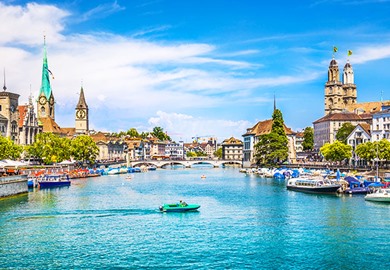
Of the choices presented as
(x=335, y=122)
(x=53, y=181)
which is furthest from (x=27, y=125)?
(x=335, y=122)

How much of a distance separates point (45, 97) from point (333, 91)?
104541 mm

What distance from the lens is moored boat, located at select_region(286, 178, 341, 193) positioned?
236 feet

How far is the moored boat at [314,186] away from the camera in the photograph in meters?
72.1

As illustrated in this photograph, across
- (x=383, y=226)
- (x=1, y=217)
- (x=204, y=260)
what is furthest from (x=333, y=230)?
(x=1, y=217)

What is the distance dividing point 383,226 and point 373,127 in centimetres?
7157

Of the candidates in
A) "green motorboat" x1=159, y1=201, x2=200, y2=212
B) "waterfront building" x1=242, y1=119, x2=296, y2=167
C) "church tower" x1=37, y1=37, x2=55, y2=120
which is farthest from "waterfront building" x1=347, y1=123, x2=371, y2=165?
"church tower" x1=37, y1=37, x2=55, y2=120

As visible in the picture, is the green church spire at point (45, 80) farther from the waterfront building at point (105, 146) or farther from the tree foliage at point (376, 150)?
the tree foliage at point (376, 150)

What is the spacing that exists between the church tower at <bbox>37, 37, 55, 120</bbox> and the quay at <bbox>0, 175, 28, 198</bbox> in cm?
11899

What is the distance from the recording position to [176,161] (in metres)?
178

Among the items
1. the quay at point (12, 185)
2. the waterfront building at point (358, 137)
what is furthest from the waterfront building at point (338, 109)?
the quay at point (12, 185)

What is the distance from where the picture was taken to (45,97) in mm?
188750

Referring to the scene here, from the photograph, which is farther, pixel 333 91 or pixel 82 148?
pixel 333 91

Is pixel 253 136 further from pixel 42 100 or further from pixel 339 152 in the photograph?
pixel 42 100

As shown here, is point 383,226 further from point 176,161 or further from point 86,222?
point 176,161
